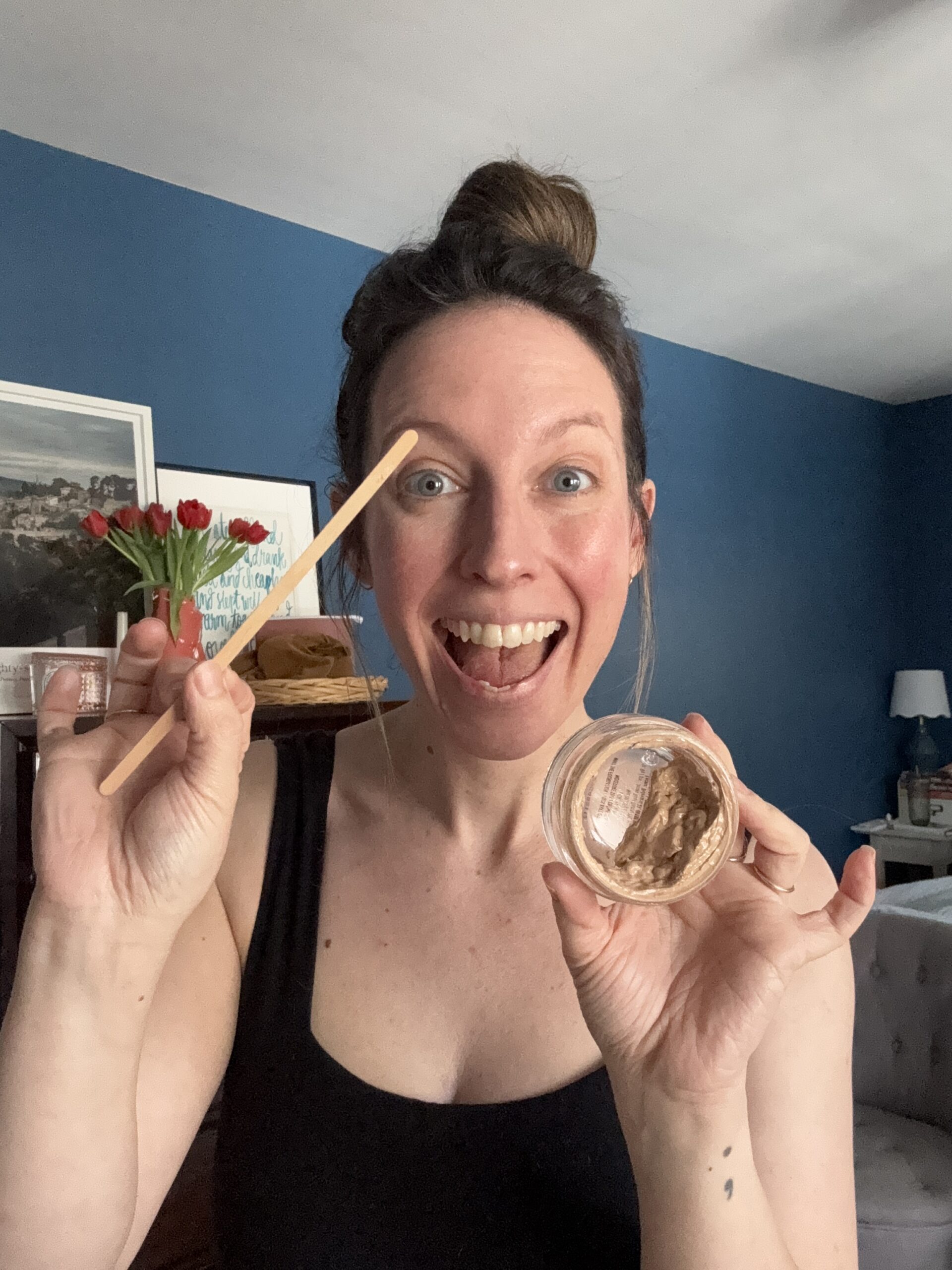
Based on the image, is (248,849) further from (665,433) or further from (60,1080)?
(665,433)

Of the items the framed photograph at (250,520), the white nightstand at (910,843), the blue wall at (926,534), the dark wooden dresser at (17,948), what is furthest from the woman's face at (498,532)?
the blue wall at (926,534)

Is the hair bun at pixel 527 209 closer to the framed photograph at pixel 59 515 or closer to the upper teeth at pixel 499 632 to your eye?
the upper teeth at pixel 499 632

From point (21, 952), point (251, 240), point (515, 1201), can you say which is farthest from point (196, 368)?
point (515, 1201)

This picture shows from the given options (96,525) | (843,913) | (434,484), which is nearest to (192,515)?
(96,525)

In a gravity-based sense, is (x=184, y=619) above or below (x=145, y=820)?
above

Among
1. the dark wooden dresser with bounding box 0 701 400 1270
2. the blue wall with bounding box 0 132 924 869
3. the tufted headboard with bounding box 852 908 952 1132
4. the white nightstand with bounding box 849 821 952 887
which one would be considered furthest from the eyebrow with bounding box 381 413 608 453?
the white nightstand with bounding box 849 821 952 887

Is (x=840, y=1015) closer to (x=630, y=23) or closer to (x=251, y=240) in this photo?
(x=630, y=23)

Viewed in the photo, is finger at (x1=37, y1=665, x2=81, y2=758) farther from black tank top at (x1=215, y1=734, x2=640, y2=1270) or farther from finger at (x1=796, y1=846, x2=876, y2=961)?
finger at (x1=796, y1=846, x2=876, y2=961)
